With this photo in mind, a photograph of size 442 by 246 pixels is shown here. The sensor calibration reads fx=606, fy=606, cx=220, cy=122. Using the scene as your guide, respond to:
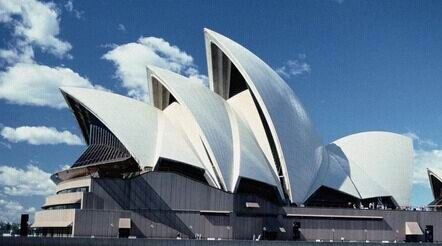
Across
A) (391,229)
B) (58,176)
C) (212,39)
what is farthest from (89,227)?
(391,229)

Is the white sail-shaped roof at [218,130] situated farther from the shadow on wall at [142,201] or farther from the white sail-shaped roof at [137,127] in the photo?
the shadow on wall at [142,201]

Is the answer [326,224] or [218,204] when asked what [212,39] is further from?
[326,224]

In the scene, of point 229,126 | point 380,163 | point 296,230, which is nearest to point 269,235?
point 296,230

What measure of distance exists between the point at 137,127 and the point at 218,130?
844 cm

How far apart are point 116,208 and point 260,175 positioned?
15.2m

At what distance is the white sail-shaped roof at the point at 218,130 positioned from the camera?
61.0 m

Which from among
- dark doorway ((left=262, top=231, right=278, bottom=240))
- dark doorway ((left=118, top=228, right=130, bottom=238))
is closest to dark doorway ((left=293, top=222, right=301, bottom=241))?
dark doorway ((left=262, top=231, right=278, bottom=240))

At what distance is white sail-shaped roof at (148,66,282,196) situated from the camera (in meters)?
61.0

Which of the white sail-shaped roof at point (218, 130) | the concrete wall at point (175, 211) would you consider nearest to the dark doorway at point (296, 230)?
the concrete wall at point (175, 211)

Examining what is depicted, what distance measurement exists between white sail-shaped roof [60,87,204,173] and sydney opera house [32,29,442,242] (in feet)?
0.43

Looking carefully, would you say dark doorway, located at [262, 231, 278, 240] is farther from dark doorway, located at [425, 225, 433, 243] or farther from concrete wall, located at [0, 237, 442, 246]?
dark doorway, located at [425, 225, 433, 243]

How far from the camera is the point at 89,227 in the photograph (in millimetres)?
55156

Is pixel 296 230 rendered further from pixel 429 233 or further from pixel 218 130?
pixel 429 233

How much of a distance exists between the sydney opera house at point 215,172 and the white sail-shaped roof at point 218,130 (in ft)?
0.46
